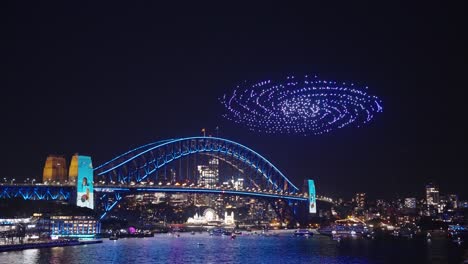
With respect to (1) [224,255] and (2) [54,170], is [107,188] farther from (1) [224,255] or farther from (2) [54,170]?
(1) [224,255]

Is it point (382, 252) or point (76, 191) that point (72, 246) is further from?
point (382, 252)

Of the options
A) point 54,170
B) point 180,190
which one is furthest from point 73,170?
point 180,190

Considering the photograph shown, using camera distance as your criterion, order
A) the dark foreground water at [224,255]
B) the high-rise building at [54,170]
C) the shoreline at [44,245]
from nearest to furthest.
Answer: the dark foreground water at [224,255]
the shoreline at [44,245]
the high-rise building at [54,170]

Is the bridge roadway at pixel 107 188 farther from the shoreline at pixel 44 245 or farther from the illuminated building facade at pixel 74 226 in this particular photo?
the shoreline at pixel 44 245

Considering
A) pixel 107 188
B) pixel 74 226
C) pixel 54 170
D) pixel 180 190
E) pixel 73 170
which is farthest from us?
pixel 180 190

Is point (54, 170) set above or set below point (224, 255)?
above

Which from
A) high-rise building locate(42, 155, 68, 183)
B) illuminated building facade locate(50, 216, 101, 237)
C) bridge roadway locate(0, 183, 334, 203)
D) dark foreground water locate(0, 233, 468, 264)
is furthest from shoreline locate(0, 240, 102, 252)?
high-rise building locate(42, 155, 68, 183)

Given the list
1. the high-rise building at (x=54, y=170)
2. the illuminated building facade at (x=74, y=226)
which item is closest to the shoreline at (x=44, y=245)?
the illuminated building facade at (x=74, y=226)

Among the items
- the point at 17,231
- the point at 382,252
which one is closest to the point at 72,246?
the point at 17,231

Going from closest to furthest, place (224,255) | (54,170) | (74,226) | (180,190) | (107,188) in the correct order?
(224,255), (74,226), (107,188), (54,170), (180,190)
